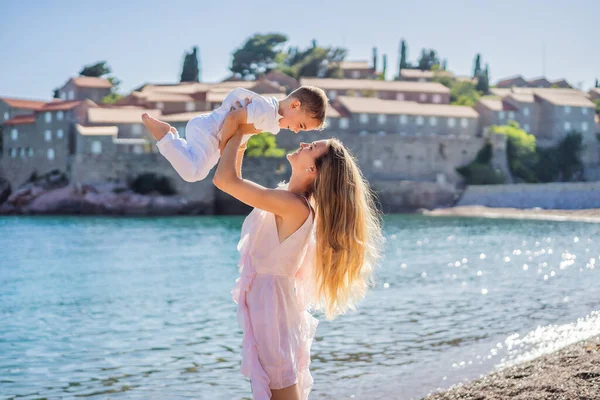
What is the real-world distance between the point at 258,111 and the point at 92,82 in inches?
2911

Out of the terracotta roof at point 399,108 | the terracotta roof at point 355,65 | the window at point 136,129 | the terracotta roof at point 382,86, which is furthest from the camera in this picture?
the terracotta roof at point 355,65

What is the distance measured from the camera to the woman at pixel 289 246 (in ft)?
12.1

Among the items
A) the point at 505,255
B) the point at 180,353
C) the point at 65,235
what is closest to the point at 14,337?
the point at 180,353

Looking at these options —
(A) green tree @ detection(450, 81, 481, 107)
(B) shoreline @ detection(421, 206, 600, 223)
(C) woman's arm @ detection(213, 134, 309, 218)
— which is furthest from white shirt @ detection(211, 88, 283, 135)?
(A) green tree @ detection(450, 81, 481, 107)

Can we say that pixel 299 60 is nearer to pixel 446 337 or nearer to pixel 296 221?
pixel 446 337

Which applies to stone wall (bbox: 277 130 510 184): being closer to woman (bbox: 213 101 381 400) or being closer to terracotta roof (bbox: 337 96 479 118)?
terracotta roof (bbox: 337 96 479 118)

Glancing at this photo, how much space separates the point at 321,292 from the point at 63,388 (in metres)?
5.41

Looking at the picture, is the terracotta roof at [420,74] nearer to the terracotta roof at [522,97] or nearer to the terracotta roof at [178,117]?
the terracotta roof at [522,97]

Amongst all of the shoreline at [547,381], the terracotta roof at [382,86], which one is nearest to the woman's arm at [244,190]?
the shoreline at [547,381]

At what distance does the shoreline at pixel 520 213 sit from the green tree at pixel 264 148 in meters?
11.3

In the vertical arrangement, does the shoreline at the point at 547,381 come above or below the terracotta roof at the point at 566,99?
below

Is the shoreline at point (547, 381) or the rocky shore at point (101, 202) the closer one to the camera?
the shoreline at point (547, 381)

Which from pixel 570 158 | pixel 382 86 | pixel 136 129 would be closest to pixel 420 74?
pixel 382 86

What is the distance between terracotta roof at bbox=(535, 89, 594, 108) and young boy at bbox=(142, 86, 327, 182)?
2705 inches
